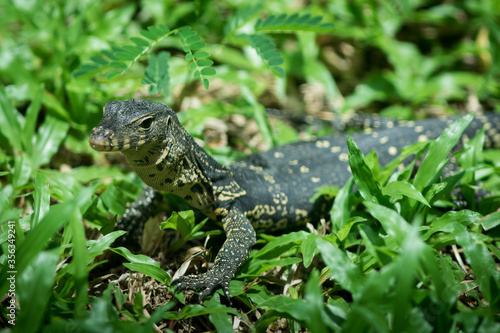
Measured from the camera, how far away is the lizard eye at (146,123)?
3455mm

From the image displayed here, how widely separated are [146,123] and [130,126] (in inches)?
6.2

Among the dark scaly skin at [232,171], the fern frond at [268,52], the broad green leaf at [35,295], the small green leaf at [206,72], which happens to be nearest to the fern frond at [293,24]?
the fern frond at [268,52]

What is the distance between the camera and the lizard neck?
11.9 ft

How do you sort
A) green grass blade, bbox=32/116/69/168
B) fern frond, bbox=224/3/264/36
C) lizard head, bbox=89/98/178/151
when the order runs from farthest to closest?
1. fern frond, bbox=224/3/264/36
2. green grass blade, bbox=32/116/69/168
3. lizard head, bbox=89/98/178/151

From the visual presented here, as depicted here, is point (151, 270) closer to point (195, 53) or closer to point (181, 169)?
point (181, 169)

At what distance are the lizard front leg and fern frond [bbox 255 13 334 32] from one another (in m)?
2.16

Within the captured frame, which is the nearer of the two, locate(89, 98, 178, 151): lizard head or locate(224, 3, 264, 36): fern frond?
locate(89, 98, 178, 151): lizard head

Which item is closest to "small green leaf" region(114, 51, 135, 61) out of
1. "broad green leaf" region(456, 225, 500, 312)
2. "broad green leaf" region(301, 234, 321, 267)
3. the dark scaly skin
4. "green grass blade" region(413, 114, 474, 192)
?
the dark scaly skin

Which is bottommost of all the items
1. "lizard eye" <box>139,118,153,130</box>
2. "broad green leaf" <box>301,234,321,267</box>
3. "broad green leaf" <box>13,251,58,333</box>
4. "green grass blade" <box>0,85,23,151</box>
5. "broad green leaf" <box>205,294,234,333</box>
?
"broad green leaf" <box>205,294,234,333</box>

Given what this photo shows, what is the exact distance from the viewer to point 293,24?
4637 mm

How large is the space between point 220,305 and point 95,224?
64.7 inches

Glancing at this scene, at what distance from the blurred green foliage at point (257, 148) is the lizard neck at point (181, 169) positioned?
0.29 metres

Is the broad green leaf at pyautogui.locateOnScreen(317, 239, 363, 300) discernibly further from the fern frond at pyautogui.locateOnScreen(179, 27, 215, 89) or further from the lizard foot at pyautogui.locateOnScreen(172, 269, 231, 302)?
the fern frond at pyautogui.locateOnScreen(179, 27, 215, 89)

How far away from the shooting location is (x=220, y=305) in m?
3.25
